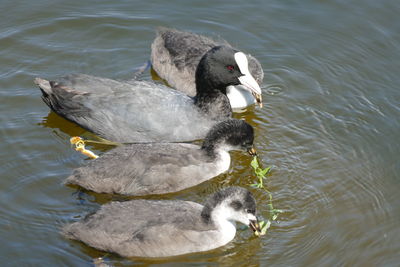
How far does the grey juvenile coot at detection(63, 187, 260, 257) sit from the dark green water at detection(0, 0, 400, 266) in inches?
6.8

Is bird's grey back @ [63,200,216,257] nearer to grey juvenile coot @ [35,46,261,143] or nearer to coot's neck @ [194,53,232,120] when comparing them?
grey juvenile coot @ [35,46,261,143]

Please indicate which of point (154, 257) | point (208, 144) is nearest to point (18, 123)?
point (208, 144)

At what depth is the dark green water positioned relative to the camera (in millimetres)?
7867

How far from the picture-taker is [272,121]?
10359 millimetres

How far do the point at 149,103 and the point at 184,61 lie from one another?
1.68m

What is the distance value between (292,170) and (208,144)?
120cm

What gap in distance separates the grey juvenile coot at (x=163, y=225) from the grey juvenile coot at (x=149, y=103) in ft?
6.72

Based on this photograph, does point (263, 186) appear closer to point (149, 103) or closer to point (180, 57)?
point (149, 103)

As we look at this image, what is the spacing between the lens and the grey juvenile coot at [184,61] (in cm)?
1076

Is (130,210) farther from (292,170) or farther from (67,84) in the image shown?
(67,84)

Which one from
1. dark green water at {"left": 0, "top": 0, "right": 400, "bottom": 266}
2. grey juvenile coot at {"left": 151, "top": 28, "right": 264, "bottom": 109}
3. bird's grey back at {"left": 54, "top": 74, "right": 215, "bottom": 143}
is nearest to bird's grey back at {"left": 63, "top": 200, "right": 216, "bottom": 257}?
dark green water at {"left": 0, "top": 0, "right": 400, "bottom": 266}

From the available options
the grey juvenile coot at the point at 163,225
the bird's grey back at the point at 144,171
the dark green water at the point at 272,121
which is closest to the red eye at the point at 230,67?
the dark green water at the point at 272,121

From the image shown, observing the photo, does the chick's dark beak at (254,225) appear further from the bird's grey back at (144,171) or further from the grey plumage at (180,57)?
the grey plumage at (180,57)

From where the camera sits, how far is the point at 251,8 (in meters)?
12.5
